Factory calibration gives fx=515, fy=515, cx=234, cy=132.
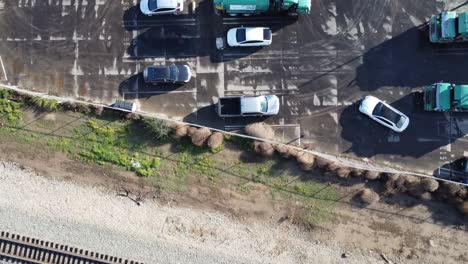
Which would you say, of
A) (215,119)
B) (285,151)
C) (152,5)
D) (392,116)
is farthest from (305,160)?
(152,5)

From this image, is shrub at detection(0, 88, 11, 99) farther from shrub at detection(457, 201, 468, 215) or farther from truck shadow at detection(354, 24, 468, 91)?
shrub at detection(457, 201, 468, 215)

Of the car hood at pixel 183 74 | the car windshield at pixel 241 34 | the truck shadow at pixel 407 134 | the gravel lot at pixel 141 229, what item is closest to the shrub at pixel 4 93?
the gravel lot at pixel 141 229

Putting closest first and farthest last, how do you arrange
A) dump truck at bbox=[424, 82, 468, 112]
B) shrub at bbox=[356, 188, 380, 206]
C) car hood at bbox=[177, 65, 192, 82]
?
dump truck at bbox=[424, 82, 468, 112]
shrub at bbox=[356, 188, 380, 206]
car hood at bbox=[177, 65, 192, 82]

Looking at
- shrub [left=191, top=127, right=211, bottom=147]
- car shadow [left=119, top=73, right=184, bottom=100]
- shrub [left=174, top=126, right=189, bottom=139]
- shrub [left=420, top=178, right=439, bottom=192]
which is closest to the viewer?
shrub [left=420, top=178, right=439, bottom=192]

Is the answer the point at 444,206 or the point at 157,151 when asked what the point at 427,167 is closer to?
the point at 444,206

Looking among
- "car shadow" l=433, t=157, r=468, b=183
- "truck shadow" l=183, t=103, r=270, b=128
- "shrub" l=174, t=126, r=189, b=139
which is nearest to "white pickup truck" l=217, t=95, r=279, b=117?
"truck shadow" l=183, t=103, r=270, b=128

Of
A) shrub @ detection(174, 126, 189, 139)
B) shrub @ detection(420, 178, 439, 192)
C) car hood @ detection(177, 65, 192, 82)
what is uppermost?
car hood @ detection(177, 65, 192, 82)

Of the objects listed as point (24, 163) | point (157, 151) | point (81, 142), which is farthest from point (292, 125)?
point (24, 163)
